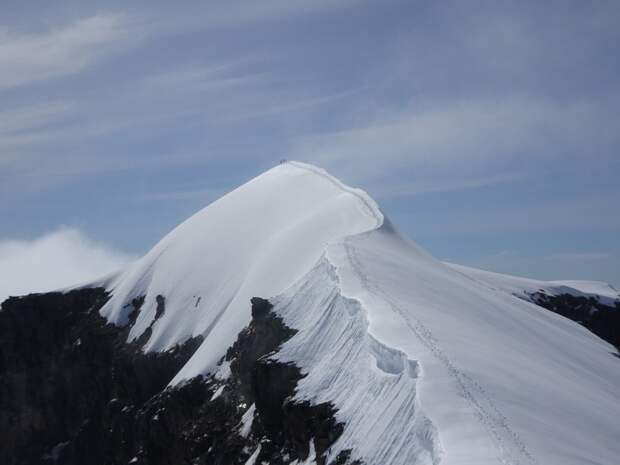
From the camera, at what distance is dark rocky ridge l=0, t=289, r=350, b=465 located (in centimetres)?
4653

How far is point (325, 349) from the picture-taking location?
4553cm

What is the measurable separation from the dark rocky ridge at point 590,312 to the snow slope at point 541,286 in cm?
97

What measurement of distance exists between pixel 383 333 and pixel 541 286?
69.2 meters

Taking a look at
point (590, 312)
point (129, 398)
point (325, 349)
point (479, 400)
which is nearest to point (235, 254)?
point (129, 398)

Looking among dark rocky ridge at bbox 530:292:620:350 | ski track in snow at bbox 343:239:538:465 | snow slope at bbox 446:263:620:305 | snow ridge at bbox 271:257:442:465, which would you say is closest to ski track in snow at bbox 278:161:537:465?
ski track in snow at bbox 343:239:538:465

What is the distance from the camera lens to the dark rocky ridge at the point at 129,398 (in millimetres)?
46531

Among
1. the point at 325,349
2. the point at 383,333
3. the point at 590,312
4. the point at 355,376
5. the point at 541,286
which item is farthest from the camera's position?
the point at 590,312

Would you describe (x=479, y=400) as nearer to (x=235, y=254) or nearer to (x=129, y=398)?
(x=235, y=254)

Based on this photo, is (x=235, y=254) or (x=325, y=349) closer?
(x=325, y=349)

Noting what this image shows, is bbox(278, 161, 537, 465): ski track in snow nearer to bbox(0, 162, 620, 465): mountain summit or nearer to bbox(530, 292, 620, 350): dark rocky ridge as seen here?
bbox(0, 162, 620, 465): mountain summit

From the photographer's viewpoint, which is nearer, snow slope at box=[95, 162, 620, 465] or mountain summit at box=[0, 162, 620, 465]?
snow slope at box=[95, 162, 620, 465]

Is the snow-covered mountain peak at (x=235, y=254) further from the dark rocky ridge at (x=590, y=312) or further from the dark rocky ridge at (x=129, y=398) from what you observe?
the dark rocky ridge at (x=590, y=312)

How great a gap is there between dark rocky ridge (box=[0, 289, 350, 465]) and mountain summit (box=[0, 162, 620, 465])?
0.21 meters

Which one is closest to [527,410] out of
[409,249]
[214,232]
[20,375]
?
[409,249]
